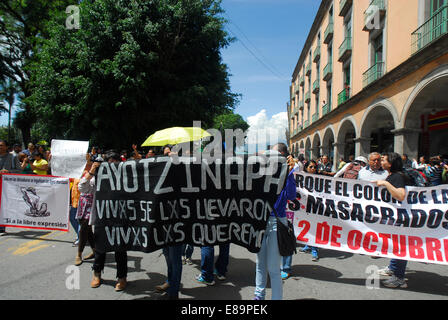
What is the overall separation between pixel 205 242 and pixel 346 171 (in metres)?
3.80

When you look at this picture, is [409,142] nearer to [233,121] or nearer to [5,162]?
[5,162]

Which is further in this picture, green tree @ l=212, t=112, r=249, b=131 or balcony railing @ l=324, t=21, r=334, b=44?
green tree @ l=212, t=112, r=249, b=131

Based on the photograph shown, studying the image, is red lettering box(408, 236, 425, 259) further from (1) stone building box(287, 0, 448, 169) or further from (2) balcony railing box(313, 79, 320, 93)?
(2) balcony railing box(313, 79, 320, 93)

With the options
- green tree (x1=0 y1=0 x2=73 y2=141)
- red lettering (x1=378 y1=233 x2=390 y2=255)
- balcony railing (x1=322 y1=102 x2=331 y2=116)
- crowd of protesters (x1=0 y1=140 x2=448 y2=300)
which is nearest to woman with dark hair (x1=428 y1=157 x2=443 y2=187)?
crowd of protesters (x1=0 y1=140 x2=448 y2=300)

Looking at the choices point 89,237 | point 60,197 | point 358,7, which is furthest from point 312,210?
point 358,7

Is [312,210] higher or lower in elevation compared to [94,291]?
higher

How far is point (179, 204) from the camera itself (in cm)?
329

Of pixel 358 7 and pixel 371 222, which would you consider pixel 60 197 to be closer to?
pixel 371 222

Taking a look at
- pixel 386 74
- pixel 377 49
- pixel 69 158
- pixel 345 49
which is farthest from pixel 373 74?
pixel 69 158

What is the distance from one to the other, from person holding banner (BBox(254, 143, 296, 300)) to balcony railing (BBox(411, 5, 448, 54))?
30.8ft

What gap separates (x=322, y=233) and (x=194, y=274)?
2060 mm

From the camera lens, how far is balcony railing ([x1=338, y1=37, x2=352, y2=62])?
1756 centimetres

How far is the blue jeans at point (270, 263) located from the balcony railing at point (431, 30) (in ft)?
31.9
